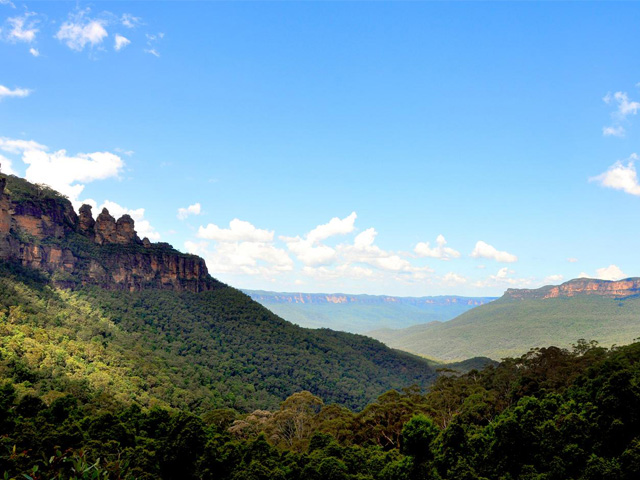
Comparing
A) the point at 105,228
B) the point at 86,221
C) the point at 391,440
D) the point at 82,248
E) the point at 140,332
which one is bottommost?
the point at 391,440

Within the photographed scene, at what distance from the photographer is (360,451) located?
34.1 metres

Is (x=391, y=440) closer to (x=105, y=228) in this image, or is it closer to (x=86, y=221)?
(x=105, y=228)

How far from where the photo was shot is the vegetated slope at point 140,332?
56.1m

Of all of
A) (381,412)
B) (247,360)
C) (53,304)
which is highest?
(53,304)

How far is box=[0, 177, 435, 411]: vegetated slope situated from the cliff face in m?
0.27

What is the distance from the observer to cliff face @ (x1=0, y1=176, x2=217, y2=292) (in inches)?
3351

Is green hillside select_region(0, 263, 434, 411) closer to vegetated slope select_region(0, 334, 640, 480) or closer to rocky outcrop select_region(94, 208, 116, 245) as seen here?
vegetated slope select_region(0, 334, 640, 480)

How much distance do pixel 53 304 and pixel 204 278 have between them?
4984 centimetres

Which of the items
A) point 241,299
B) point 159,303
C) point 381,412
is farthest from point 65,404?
point 241,299

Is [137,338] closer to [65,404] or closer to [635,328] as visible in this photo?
[65,404]

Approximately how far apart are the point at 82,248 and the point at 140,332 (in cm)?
3240

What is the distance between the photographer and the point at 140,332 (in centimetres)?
8181

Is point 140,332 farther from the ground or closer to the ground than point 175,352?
farther from the ground

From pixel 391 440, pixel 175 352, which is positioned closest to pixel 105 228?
pixel 175 352
